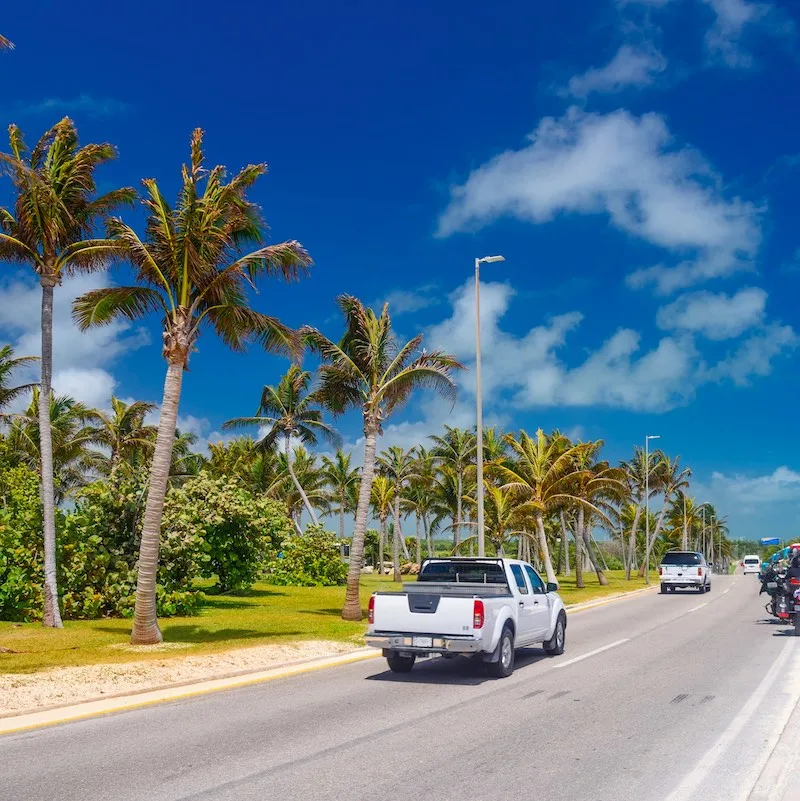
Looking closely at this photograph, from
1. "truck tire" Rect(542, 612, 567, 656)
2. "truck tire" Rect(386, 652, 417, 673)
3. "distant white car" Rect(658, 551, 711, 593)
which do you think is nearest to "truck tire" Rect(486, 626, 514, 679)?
"truck tire" Rect(386, 652, 417, 673)

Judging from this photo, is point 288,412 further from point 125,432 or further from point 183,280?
point 183,280

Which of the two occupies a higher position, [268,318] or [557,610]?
[268,318]

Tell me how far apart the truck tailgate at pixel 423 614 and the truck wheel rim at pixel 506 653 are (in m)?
1.12

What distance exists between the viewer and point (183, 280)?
56.4 ft

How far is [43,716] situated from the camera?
9.89 m

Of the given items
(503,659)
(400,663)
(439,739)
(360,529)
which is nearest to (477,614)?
(503,659)

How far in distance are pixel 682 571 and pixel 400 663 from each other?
3049cm

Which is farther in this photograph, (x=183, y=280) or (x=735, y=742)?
(x=183, y=280)

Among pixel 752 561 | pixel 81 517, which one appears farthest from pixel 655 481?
pixel 81 517

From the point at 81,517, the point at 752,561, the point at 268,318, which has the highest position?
the point at 268,318

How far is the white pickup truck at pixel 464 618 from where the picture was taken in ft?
40.2

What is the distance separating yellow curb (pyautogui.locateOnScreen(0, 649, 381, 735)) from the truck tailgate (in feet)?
7.13

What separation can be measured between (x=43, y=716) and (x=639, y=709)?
23.5 feet

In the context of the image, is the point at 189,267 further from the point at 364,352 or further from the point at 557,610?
the point at 557,610
